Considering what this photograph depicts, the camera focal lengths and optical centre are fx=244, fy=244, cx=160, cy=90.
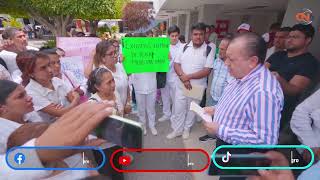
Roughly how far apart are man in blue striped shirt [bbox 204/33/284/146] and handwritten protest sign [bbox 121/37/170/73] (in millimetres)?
1239

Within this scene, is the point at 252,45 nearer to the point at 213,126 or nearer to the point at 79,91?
the point at 213,126

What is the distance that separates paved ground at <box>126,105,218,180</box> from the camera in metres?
2.41

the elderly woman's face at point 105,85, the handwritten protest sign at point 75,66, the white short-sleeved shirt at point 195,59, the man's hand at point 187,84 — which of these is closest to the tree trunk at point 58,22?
the handwritten protest sign at point 75,66

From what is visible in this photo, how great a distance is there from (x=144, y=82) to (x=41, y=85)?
4.81 feet

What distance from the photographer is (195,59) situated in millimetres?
2986

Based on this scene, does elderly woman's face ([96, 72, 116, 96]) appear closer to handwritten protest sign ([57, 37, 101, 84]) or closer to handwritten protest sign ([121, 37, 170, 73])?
handwritten protest sign ([121, 37, 170, 73])

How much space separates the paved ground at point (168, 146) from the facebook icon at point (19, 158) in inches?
73.4

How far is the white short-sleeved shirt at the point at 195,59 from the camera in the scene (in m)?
2.97

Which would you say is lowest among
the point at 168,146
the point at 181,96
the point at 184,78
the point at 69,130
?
the point at 168,146

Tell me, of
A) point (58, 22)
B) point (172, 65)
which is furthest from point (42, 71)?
A: point (58, 22)

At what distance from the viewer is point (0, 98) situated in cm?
109

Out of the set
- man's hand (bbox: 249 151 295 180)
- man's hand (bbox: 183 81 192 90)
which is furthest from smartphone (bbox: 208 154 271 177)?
man's hand (bbox: 183 81 192 90)

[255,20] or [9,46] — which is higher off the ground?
[255,20]

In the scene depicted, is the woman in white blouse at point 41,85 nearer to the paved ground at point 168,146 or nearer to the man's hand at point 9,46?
the paved ground at point 168,146
